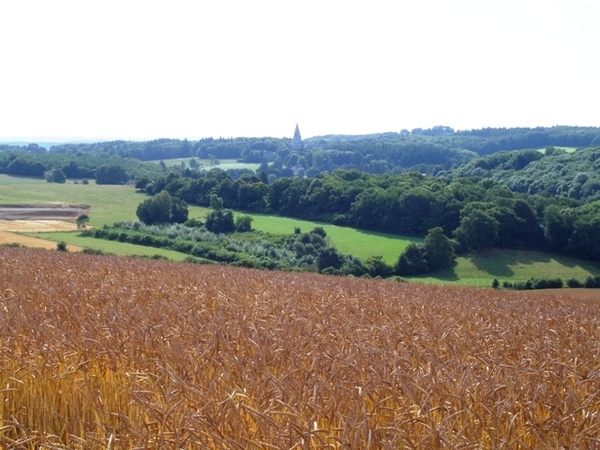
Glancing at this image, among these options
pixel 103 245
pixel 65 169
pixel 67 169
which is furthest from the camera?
pixel 67 169

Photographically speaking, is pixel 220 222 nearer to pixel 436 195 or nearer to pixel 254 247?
pixel 254 247

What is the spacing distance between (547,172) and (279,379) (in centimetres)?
10789

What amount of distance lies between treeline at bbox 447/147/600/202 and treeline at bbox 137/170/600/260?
12418mm

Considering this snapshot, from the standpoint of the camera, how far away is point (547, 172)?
Result: 10294 cm

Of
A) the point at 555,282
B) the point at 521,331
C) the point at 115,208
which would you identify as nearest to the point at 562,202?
the point at 555,282

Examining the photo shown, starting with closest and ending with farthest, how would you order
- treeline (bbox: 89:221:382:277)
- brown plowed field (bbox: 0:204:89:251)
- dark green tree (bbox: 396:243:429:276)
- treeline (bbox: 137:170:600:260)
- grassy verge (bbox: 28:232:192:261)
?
brown plowed field (bbox: 0:204:89:251) < grassy verge (bbox: 28:232:192:261) < treeline (bbox: 89:221:382:277) < dark green tree (bbox: 396:243:429:276) < treeline (bbox: 137:170:600:260)

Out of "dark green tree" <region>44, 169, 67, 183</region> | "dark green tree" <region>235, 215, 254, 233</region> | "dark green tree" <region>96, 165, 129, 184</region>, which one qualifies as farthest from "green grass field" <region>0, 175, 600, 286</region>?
"dark green tree" <region>96, 165, 129, 184</region>

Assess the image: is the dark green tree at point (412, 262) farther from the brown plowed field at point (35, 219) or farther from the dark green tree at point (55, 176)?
the dark green tree at point (55, 176)

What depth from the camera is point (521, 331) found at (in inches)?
306

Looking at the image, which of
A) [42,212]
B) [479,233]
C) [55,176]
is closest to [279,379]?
[479,233]

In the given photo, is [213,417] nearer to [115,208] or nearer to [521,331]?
[521,331]

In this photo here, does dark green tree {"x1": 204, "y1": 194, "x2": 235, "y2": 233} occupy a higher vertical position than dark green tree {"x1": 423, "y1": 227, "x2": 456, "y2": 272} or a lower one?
higher

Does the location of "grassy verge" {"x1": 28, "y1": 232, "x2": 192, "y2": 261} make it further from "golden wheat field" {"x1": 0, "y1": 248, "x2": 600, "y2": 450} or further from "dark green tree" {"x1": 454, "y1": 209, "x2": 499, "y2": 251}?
"golden wheat field" {"x1": 0, "y1": 248, "x2": 600, "y2": 450}

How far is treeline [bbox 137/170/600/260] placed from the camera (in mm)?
60594
